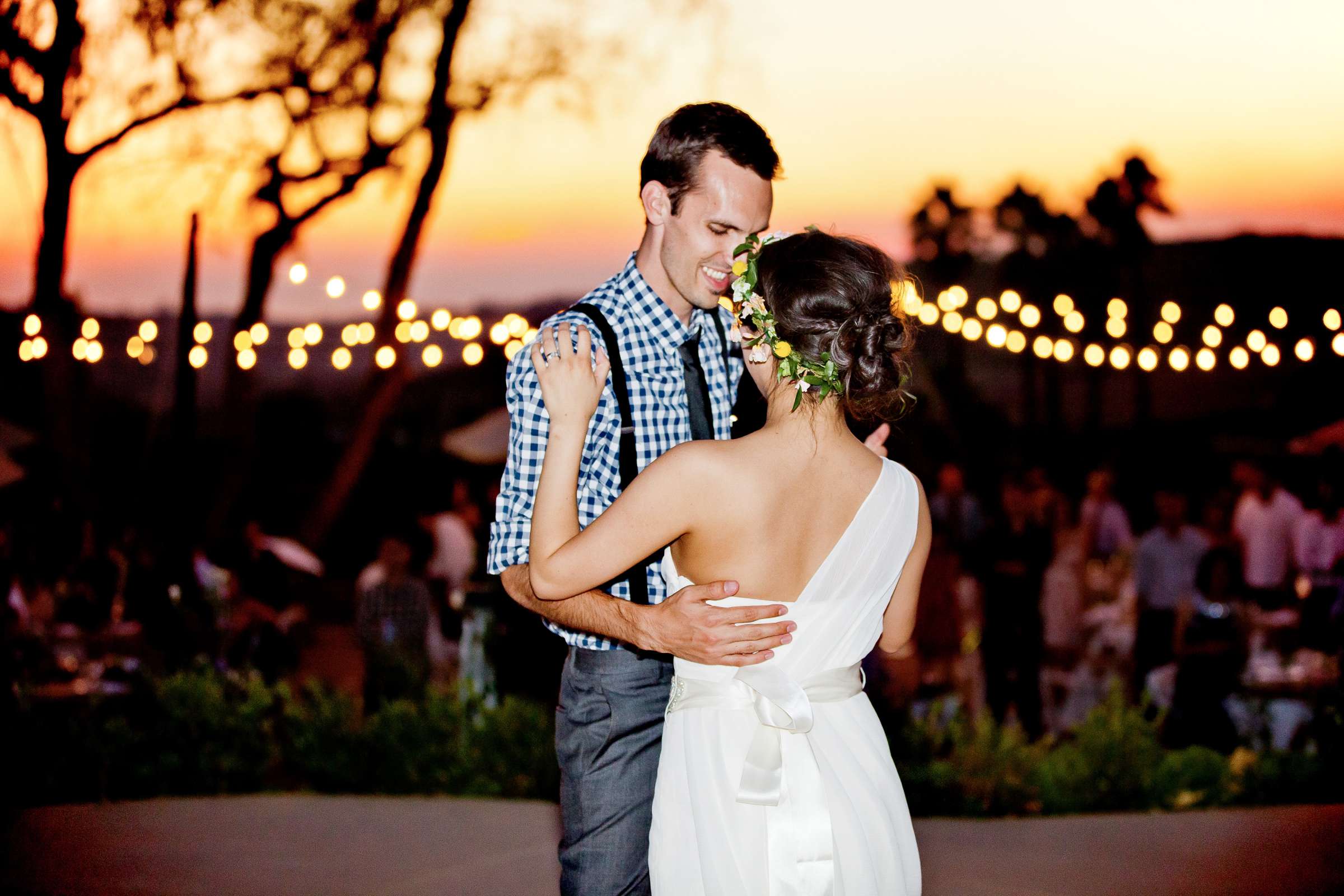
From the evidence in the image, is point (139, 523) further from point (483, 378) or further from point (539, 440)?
point (539, 440)

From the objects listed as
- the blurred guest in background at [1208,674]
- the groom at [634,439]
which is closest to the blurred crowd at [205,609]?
the blurred guest in background at [1208,674]

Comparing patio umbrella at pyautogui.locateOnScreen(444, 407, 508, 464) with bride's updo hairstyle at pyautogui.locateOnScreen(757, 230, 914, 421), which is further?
patio umbrella at pyautogui.locateOnScreen(444, 407, 508, 464)

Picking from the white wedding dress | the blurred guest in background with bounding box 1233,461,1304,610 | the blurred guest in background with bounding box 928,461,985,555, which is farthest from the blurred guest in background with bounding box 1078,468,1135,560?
the white wedding dress

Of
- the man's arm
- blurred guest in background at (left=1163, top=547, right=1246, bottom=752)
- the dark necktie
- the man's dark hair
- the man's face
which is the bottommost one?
blurred guest in background at (left=1163, top=547, right=1246, bottom=752)

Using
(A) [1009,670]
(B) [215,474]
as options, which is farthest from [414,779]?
(B) [215,474]

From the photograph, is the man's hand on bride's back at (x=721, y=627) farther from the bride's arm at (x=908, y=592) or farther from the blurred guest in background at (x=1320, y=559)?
the blurred guest in background at (x=1320, y=559)

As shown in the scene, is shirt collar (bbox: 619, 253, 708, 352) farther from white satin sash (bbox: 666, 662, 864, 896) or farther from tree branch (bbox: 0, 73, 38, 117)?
tree branch (bbox: 0, 73, 38, 117)

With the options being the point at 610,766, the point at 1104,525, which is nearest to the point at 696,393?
the point at 610,766

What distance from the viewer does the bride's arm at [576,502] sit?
198 cm

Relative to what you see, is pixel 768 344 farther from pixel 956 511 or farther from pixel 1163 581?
pixel 956 511

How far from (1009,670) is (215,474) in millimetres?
6178

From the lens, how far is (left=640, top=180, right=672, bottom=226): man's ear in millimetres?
2555

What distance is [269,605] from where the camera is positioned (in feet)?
29.4

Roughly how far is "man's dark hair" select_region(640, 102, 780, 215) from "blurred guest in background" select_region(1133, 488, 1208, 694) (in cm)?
580
